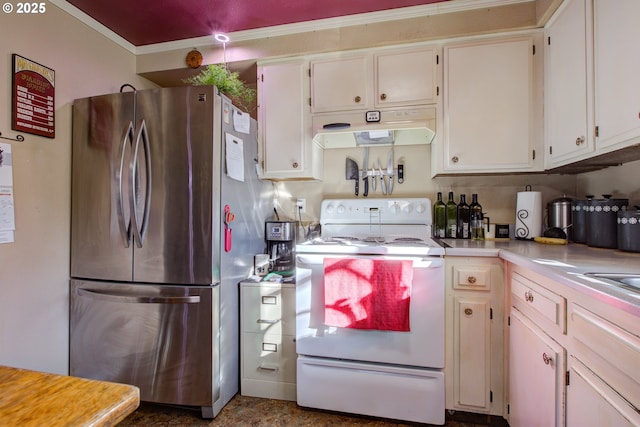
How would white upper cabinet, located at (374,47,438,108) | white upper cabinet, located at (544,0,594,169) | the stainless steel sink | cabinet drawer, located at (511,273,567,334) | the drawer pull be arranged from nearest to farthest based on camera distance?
the stainless steel sink → cabinet drawer, located at (511,273,567,334) → the drawer pull → white upper cabinet, located at (544,0,594,169) → white upper cabinet, located at (374,47,438,108)

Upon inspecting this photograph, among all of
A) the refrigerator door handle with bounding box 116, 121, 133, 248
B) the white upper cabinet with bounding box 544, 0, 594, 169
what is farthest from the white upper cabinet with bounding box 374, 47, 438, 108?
the refrigerator door handle with bounding box 116, 121, 133, 248

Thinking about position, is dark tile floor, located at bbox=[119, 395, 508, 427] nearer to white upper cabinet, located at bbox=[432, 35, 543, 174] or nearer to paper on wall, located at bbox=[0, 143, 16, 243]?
paper on wall, located at bbox=[0, 143, 16, 243]

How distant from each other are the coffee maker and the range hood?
0.68 m

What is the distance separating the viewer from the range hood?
1.84 metres

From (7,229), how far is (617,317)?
2484mm

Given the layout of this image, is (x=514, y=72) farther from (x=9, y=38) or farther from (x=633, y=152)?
(x=9, y=38)

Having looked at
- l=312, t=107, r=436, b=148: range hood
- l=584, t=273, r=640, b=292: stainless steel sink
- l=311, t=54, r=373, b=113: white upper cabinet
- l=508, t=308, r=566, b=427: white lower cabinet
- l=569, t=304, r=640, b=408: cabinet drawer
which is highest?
l=311, t=54, r=373, b=113: white upper cabinet

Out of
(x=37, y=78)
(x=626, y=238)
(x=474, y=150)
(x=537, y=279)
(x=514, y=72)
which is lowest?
(x=537, y=279)

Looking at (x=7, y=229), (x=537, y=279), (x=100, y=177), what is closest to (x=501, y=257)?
(x=537, y=279)

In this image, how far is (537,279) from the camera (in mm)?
1196

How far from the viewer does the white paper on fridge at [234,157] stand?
1710mm

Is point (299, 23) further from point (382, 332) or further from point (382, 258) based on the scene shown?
point (382, 332)

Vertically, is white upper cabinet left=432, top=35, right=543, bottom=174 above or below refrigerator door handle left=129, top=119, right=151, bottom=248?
above

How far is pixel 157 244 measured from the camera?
1.63 meters
